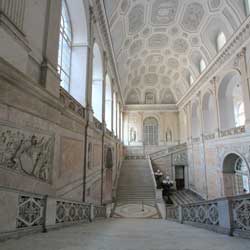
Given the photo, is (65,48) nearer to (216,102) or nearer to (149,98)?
(216,102)

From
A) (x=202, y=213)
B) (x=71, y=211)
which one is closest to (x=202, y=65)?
(x=202, y=213)

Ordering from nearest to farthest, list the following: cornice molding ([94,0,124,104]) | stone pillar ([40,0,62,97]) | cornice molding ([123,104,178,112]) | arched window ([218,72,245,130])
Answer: stone pillar ([40,0,62,97]) → cornice molding ([94,0,124,104]) → arched window ([218,72,245,130]) → cornice molding ([123,104,178,112])

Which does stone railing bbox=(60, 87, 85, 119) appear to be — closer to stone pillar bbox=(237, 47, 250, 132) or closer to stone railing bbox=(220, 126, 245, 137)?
stone pillar bbox=(237, 47, 250, 132)

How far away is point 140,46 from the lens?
19.2m

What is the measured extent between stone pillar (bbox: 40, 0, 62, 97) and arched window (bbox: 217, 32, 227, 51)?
Result: 1237 cm

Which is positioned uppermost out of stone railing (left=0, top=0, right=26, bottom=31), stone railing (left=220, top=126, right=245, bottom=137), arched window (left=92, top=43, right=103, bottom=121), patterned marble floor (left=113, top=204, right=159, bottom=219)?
arched window (left=92, top=43, right=103, bottom=121)

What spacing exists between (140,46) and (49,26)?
14.5 metres

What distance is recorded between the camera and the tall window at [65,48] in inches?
337

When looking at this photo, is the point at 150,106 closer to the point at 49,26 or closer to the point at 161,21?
the point at 161,21

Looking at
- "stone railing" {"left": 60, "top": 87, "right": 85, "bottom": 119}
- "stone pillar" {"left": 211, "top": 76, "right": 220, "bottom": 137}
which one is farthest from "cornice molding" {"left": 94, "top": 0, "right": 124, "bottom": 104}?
"stone pillar" {"left": 211, "top": 76, "right": 220, "bottom": 137}

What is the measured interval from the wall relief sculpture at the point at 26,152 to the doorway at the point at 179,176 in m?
18.3

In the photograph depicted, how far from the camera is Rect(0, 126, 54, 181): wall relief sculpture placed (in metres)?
3.93

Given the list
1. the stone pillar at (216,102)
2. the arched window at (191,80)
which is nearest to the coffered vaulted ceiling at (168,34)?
the arched window at (191,80)

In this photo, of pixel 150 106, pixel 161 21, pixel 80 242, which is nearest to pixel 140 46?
pixel 161 21
